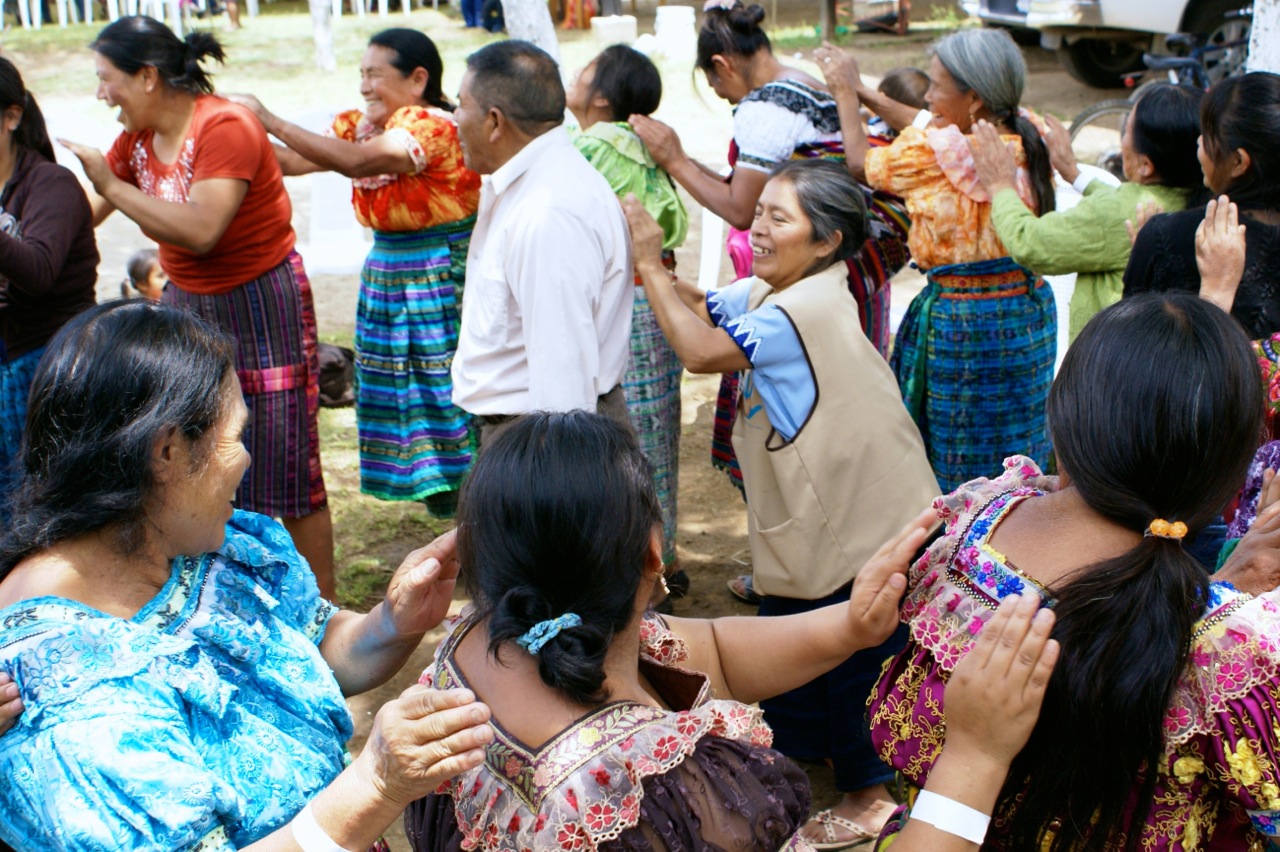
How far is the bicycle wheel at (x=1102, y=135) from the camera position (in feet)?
28.1

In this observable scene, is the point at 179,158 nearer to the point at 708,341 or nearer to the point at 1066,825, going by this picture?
the point at 708,341

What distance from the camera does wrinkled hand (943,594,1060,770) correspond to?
149 cm

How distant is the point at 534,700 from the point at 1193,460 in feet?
3.03

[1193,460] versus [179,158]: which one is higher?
[179,158]

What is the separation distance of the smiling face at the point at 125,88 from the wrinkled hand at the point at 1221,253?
3031 millimetres

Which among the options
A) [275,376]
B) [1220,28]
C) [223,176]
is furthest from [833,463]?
[1220,28]

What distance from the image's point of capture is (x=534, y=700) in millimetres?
1596

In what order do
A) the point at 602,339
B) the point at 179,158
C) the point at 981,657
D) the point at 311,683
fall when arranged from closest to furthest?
the point at 981,657
the point at 311,683
the point at 602,339
the point at 179,158

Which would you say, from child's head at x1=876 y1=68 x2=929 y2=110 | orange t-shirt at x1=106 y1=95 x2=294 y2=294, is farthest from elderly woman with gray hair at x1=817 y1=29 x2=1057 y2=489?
orange t-shirt at x1=106 y1=95 x2=294 y2=294

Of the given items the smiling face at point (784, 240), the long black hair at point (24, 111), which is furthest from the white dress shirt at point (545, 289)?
the long black hair at point (24, 111)

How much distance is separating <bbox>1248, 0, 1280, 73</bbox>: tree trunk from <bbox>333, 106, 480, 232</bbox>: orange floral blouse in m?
2.88

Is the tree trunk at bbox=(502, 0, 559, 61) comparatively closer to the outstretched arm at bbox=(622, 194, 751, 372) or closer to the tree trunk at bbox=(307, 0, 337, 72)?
the outstretched arm at bbox=(622, 194, 751, 372)

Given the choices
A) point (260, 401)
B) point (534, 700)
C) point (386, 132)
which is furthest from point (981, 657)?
point (386, 132)

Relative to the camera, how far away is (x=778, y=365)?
10.0 feet
